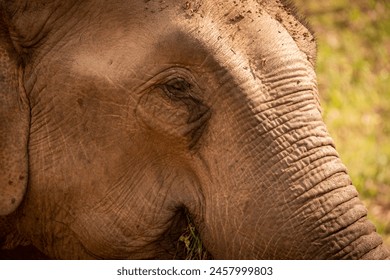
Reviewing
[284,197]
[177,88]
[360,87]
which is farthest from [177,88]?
[360,87]

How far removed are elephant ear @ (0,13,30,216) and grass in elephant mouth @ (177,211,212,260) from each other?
606mm

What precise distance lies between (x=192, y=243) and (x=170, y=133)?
416 millimetres

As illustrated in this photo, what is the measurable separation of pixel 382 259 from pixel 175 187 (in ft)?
2.46

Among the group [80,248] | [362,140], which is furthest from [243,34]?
[362,140]

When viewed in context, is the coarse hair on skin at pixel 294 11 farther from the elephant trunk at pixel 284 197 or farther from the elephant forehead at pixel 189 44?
the elephant trunk at pixel 284 197

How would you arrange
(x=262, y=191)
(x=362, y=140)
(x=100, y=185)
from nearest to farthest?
(x=262, y=191)
(x=100, y=185)
(x=362, y=140)

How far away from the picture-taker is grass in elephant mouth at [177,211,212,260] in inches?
118

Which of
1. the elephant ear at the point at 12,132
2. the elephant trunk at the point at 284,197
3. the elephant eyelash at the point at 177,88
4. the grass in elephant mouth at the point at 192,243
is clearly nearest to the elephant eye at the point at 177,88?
the elephant eyelash at the point at 177,88

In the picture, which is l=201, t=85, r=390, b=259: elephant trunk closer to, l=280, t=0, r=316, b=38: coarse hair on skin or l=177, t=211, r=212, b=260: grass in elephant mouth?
l=177, t=211, r=212, b=260: grass in elephant mouth

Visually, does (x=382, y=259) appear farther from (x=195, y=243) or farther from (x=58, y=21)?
(x=58, y=21)

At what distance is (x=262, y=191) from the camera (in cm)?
284

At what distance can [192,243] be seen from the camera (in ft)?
9.93

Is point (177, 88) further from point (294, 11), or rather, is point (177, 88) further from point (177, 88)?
point (294, 11)

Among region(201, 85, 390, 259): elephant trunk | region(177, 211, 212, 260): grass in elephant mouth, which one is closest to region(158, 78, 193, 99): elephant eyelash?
region(201, 85, 390, 259): elephant trunk
